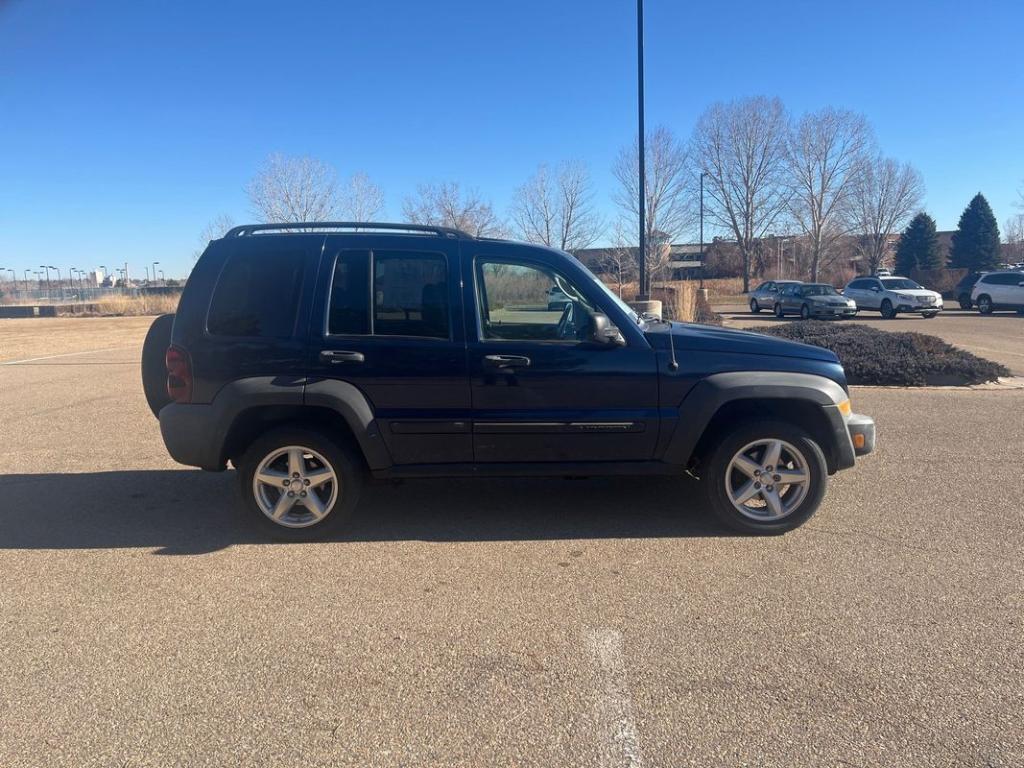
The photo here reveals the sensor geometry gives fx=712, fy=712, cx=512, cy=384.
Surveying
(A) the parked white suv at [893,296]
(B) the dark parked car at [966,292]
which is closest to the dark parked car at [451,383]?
(A) the parked white suv at [893,296]

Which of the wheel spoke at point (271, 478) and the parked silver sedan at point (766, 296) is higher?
the parked silver sedan at point (766, 296)

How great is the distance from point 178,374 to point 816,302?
28597 millimetres

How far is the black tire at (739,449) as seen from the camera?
14.8 ft

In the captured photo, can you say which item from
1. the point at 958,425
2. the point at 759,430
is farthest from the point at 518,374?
the point at 958,425

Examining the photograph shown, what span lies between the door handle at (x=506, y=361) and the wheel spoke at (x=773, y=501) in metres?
1.75

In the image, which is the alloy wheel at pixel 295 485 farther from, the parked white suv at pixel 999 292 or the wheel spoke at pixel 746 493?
the parked white suv at pixel 999 292

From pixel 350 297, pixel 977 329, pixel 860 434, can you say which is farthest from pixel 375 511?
pixel 977 329

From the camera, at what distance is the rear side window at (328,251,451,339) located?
4512 mm

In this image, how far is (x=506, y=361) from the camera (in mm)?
4422

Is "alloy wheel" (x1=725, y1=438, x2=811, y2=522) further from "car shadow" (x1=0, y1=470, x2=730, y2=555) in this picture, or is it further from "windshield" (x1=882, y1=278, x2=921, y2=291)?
"windshield" (x1=882, y1=278, x2=921, y2=291)

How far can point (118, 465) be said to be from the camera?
6441 mm

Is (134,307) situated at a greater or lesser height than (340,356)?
greater

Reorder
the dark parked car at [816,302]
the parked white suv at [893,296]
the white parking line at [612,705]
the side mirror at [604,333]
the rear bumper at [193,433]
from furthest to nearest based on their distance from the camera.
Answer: the dark parked car at [816,302], the parked white suv at [893,296], the rear bumper at [193,433], the side mirror at [604,333], the white parking line at [612,705]

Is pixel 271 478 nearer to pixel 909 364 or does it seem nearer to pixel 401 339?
pixel 401 339
